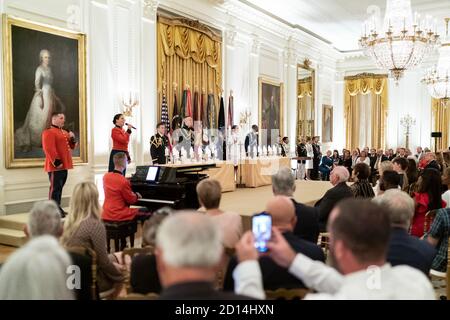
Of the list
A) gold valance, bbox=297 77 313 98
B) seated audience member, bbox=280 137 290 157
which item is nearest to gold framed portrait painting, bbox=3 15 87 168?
seated audience member, bbox=280 137 290 157

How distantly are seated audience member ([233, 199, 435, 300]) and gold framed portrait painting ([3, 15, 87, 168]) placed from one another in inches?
245

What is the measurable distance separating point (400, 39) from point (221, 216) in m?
6.57

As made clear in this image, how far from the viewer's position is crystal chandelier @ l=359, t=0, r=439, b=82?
8352 millimetres

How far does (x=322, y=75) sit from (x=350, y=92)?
184 centimetres

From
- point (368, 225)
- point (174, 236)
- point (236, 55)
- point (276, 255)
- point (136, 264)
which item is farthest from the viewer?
point (236, 55)

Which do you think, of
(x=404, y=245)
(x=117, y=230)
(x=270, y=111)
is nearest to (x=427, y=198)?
(x=404, y=245)

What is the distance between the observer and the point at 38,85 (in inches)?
292

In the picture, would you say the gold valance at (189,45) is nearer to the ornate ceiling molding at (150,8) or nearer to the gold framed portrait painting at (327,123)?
the ornate ceiling molding at (150,8)

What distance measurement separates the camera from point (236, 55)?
1280cm

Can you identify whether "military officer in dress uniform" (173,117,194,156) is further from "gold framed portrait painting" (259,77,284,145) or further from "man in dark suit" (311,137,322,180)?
"man in dark suit" (311,137,322,180)

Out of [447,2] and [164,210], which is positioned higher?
[447,2]

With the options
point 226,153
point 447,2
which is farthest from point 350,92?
point 226,153

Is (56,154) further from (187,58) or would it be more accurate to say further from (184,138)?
(187,58)
